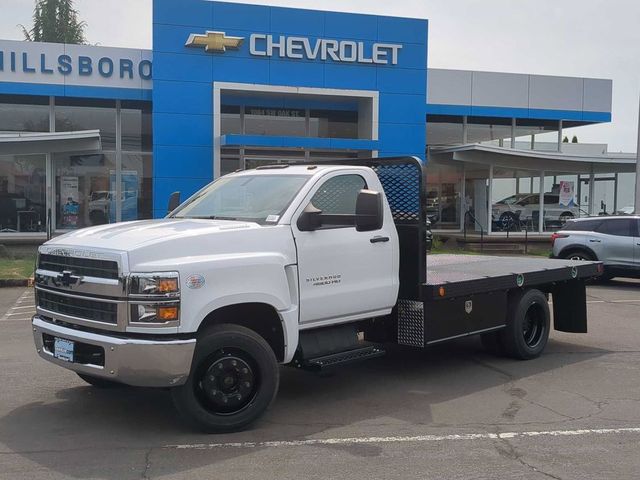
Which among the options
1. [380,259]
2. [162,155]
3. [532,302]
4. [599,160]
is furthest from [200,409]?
[599,160]

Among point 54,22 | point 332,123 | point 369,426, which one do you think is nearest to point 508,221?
point 332,123

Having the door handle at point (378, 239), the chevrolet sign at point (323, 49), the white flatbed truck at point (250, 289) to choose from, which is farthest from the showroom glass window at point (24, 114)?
the door handle at point (378, 239)

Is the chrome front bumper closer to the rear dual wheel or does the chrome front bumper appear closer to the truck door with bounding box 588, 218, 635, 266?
the rear dual wheel

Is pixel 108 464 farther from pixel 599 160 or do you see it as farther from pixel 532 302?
pixel 599 160

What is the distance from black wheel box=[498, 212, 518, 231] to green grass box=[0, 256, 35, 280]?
16797mm

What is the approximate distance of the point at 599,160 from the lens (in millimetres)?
25125

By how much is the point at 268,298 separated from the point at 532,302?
4.01m

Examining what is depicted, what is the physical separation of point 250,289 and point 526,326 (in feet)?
14.5

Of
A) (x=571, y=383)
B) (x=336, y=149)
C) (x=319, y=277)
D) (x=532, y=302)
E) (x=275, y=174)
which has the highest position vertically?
(x=336, y=149)

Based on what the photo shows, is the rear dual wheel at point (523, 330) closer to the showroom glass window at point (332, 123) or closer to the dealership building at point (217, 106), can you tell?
the dealership building at point (217, 106)

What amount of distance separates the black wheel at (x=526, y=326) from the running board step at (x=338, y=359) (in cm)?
231

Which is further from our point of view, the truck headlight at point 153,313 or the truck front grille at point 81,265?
the truck front grille at point 81,265

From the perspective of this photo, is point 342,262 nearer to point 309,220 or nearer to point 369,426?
point 309,220

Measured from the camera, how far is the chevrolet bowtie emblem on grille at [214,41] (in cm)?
2066
